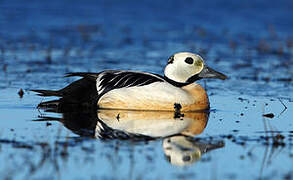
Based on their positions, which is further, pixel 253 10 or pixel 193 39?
pixel 253 10

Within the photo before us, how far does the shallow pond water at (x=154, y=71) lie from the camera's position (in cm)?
732

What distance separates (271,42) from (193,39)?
2.17 m

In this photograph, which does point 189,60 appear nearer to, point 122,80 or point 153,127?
point 122,80

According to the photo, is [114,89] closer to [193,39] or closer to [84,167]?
[84,167]

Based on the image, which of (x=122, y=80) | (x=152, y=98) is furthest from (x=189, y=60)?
(x=122, y=80)

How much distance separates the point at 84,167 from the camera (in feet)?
23.3

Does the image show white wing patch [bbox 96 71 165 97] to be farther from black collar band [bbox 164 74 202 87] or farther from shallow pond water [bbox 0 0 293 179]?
shallow pond water [bbox 0 0 293 179]

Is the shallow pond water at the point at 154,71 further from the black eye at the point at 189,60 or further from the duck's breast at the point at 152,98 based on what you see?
the black eye at the point at 189,60

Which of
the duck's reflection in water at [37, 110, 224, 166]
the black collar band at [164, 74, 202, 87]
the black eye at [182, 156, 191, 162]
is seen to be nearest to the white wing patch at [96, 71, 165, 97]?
the black collar band at [164, 74, 202, 87]

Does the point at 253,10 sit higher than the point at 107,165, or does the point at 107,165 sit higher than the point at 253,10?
the point at 253,10

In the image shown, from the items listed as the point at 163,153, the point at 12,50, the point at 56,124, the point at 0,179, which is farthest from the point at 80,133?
the point at 12,50

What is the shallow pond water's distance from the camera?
7320 millimetres

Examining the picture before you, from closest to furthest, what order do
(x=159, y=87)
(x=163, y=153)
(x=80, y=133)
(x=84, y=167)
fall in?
(x=84, y=167) → (x=163, y=153) → (x=80, y=133) → (x=159, y=87)

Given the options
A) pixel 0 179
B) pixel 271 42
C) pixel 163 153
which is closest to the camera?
pixel 0 179
